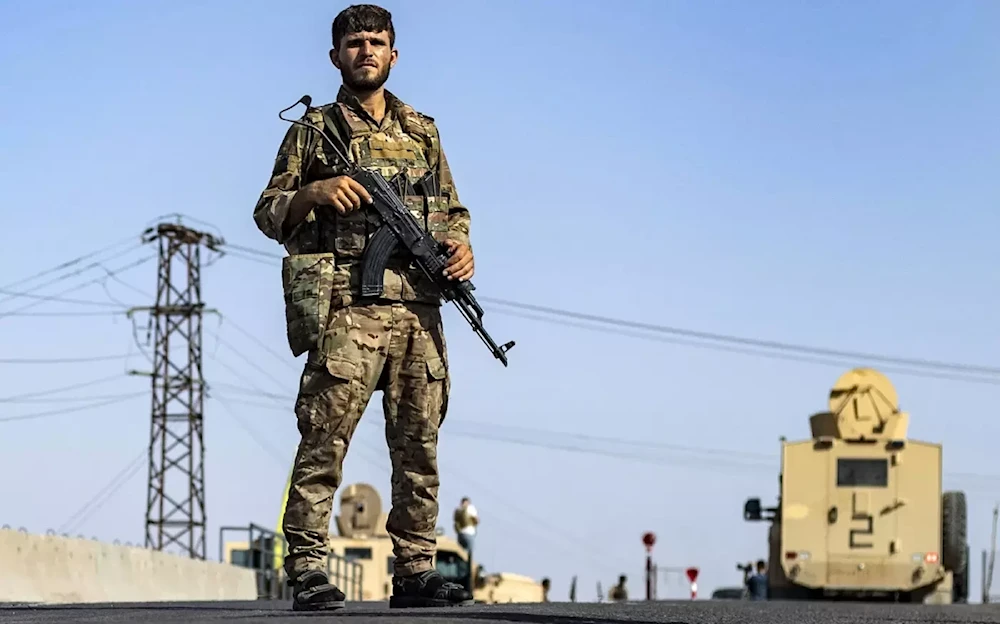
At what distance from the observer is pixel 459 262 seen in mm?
8414

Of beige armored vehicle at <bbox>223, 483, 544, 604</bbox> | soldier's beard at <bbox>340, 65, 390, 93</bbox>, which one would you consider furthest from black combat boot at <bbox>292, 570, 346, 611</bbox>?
beige armored vehicle at <bbox>223, 483, 544, 604</bbox>

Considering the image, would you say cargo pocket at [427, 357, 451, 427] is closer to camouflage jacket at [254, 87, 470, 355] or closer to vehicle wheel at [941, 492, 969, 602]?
camouflage jacket at [254, 87, 470, 355]

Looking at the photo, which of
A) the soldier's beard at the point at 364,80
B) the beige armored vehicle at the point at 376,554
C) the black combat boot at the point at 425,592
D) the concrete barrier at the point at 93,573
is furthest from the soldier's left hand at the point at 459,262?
the beige armored vehicle at the point at 376,554

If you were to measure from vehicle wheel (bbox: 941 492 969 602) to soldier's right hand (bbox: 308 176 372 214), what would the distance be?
21.0m

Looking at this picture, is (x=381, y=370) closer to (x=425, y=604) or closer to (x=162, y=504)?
(x=425, y=604)

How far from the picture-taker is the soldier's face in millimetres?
8406

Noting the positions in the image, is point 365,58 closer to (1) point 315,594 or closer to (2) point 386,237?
(2) point 386,237

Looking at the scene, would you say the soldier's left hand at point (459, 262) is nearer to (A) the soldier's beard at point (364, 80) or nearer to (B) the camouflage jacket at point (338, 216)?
(B) the camouflage jacket at point (338, 216)

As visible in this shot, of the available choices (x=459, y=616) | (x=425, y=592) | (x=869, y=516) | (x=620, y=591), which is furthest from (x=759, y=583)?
(x=459, y=616)

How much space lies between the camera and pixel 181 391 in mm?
64250

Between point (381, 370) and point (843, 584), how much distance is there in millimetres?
20500

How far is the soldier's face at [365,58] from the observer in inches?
331

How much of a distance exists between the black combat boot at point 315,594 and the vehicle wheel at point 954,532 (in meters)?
20.8

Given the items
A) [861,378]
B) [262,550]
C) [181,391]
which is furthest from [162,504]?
[262,550]
